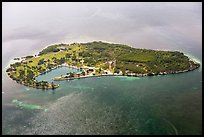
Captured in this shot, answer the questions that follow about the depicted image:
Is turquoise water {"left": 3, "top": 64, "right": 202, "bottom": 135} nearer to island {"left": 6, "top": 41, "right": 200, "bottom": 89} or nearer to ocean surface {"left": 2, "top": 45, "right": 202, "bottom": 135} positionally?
ocean surface {"left": 2, "top": 45, "right": 202, "bottom": 135}

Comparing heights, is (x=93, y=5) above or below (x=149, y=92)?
above

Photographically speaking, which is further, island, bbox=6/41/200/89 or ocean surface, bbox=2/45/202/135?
island, bbox=6/41/200/89

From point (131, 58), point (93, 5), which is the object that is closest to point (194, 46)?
point (131, 58)

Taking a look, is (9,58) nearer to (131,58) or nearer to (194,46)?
(131,58)

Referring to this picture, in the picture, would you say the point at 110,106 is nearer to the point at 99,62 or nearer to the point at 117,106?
the point at 117,106

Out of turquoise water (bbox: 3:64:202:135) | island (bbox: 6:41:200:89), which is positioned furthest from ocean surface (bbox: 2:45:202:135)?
island (bbox: 6:41:200:89)

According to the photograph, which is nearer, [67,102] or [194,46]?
[67,102]

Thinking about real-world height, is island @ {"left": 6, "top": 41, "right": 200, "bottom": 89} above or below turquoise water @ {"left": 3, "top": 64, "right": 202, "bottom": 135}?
above

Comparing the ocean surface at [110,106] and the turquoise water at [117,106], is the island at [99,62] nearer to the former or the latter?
the ocean surface at [110,106]
